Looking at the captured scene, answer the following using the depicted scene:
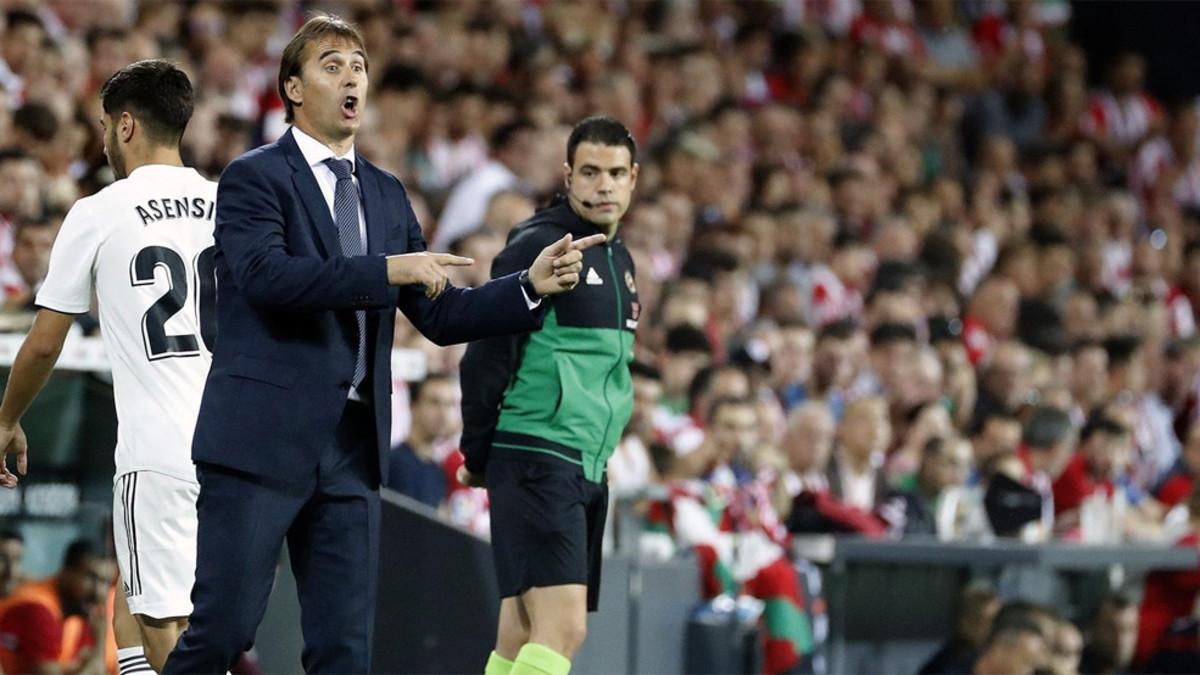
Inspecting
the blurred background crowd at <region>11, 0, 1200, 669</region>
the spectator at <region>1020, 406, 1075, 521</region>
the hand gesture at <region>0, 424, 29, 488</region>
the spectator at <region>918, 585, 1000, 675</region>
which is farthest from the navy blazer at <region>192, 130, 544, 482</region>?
the spectator at <region>1020, 406, 1075, 521</region>

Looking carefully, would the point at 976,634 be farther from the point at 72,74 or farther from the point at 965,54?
the point at 965,54

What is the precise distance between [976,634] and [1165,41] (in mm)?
11756

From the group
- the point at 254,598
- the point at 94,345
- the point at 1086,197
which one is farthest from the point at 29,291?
the point at 1086,197

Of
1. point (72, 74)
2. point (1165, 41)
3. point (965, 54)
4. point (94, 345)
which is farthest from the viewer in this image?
point (1165, 41)

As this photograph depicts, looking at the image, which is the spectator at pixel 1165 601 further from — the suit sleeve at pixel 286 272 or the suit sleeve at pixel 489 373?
the suit sleeve at pixel 286 272

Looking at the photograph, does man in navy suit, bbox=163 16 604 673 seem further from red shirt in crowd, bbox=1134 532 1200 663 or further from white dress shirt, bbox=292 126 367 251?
red shirt in crowd, bbox=1134 532 1200 663

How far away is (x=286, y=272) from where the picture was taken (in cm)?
441

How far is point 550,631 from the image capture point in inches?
229

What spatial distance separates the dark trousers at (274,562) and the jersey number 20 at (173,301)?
2.41 feet

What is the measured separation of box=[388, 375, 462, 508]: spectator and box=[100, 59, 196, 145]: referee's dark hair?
10.0 ft

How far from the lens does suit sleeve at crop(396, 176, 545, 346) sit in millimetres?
4625

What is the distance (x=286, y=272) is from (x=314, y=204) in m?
0.28

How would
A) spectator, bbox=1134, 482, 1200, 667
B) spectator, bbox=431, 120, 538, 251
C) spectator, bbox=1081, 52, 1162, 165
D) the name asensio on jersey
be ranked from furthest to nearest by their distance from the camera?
spectator, bbox=1081, 52, 1162, 165, spectator, bbox=431, 120, 538, 251, spectator, bbox=1134, 482, 1200, 667, the name asensio on jersey

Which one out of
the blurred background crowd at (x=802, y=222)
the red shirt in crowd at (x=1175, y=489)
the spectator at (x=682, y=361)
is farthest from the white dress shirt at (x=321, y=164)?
the red shirt in crowd at (x=1175, y=489)
